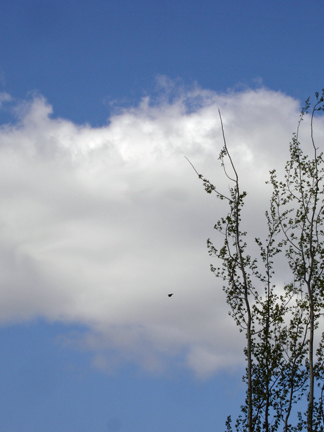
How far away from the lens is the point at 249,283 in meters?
25.2

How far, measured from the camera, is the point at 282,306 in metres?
28.1

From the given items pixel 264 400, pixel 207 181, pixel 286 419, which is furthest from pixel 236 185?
pixel 286 419

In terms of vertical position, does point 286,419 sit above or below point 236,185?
below

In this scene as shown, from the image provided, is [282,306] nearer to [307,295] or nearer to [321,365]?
[307,295]

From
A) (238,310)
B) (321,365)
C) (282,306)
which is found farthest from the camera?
(282,306)

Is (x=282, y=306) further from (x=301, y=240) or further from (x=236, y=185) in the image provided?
(x=236, y=185)

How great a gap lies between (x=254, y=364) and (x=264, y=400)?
6.93 feet

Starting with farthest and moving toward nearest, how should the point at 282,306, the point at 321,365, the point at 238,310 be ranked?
the point at 282,306 < the point at 321,365 < the point at 238,310

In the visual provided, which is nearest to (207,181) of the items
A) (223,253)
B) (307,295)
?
(223,253)

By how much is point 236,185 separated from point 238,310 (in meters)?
6.64

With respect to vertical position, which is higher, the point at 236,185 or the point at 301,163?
the point at 301,163

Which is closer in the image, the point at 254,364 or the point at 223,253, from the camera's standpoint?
the point at 223,253

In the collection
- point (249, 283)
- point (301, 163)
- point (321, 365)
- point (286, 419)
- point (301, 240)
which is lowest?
point (286, 419)

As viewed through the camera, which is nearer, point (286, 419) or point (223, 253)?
point (223, 253)
